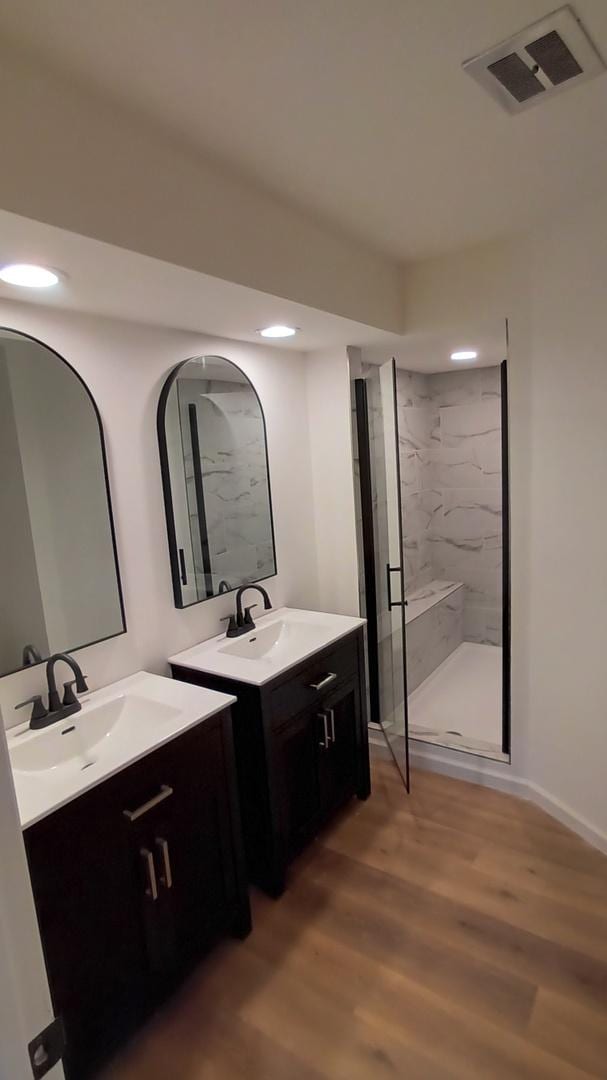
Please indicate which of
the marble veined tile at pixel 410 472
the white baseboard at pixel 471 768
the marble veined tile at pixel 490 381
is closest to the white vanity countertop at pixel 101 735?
the white baseboard at pixel 471 768

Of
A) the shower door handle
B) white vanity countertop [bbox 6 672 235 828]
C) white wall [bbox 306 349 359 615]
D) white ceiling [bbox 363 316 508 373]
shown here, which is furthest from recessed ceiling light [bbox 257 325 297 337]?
white vanity countertop [bbox 6 672 235 828]

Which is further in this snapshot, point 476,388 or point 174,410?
point 476,388

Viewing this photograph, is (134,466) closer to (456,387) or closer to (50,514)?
(50,514)

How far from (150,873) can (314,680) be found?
904mm

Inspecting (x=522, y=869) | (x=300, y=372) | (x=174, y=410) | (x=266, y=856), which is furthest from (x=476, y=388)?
(x=266, y=856)

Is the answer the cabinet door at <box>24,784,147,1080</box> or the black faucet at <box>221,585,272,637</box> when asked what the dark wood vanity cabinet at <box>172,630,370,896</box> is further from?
the cabinet door at <box>24,784,147,1080</box>

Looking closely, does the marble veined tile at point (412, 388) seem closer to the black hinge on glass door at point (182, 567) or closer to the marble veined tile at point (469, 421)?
the marble veined tile at point (469, 421)

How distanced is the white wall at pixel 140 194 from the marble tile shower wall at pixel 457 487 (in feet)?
7.44

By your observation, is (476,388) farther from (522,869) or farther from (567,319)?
(522,869)

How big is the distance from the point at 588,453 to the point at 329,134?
54.5 inches

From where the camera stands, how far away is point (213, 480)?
7.74ft

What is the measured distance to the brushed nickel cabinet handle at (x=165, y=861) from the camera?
5.23 ft

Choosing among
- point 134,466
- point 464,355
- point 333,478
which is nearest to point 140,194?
point 134,466

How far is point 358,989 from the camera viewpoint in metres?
1.73
